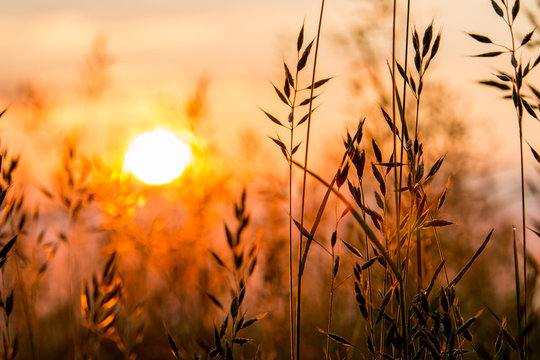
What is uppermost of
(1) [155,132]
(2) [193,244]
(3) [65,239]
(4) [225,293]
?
(1) [155,132]

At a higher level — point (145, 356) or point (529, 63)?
point (529, 63)

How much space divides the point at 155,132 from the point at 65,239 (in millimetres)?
2071

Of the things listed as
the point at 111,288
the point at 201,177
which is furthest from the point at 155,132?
the point at 111,288

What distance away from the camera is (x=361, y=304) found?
3.92 feet

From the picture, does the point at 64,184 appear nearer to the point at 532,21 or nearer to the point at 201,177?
the point at 201,177

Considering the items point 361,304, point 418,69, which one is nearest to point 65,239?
point 361,304

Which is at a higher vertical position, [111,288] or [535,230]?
[535,230]

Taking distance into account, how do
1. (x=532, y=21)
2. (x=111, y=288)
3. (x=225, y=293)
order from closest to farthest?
(x=532, y=21) < (x=111, y=288) < (x=225, y=293)

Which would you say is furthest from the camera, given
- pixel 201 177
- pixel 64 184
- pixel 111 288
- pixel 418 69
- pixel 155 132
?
pixel 155 132

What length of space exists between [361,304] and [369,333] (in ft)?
0.23

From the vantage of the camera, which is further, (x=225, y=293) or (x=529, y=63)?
(x=225, y=293)

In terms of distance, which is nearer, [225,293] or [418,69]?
[418,69]

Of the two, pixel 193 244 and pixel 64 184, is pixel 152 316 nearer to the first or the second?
pixel 193 244

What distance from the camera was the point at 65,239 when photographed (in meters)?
2.19
